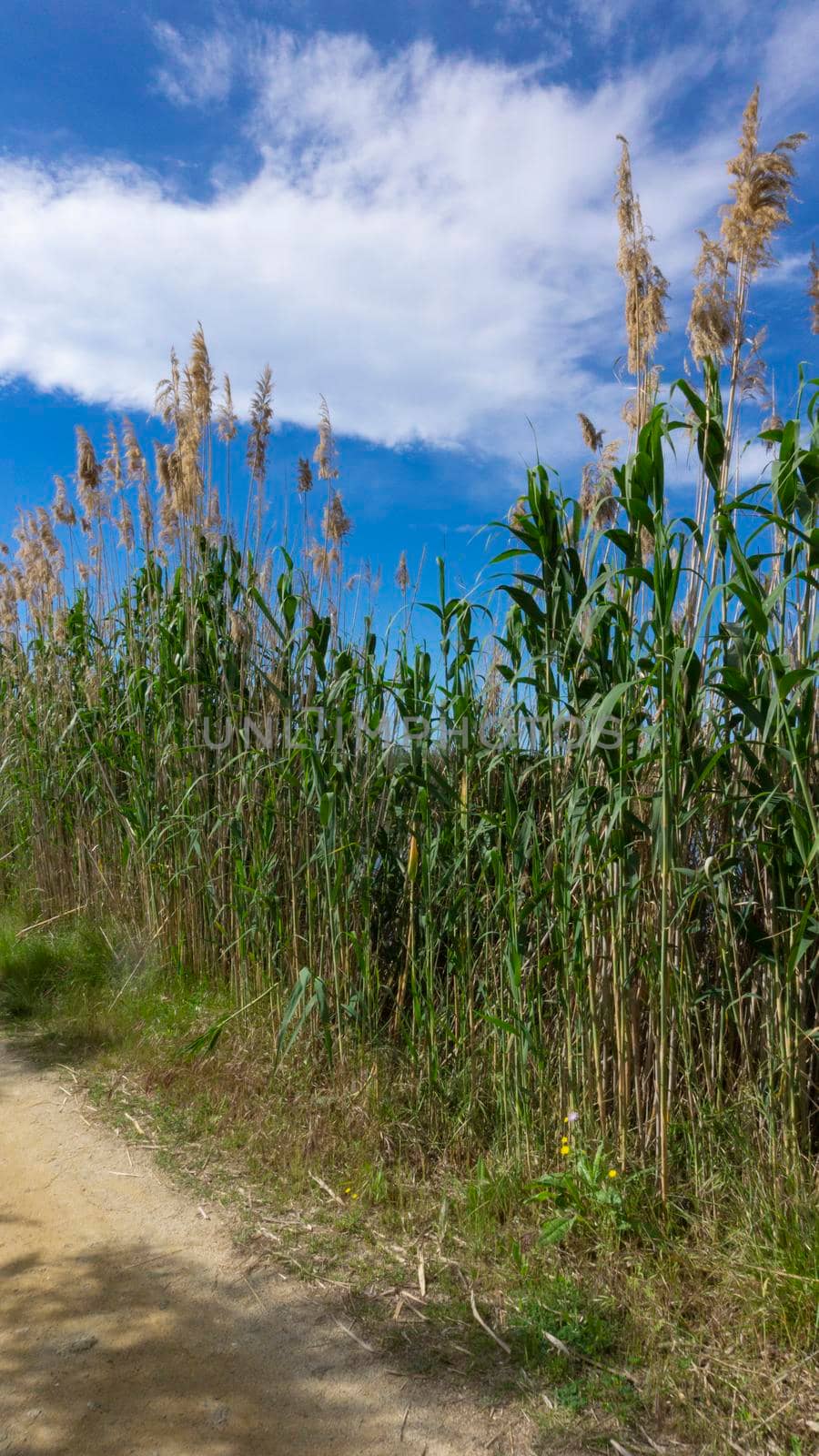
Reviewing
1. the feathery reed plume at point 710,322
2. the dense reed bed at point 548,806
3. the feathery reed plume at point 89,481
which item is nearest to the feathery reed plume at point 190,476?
the dense reed bed at point 548,806

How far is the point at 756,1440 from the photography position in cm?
196

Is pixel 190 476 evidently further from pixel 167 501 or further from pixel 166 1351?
pixel 166 1351

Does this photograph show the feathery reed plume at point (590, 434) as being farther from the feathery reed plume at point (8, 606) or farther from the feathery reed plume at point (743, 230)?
the feathery reed plume at point (8, 606)

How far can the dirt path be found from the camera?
205 centimetres

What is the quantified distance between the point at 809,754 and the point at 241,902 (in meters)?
2.45

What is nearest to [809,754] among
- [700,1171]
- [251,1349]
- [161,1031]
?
[700,1171]

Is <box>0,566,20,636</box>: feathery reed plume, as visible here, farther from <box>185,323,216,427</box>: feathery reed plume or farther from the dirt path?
the dirt path

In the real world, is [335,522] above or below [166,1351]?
above

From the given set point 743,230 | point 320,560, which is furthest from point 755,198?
point 320,560

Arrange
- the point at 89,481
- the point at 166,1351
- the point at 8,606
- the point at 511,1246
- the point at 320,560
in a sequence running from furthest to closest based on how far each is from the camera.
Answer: the point at 8,606
the point at 89,481
the point at 320,560
the point at 511,1246
the point at 166,1351

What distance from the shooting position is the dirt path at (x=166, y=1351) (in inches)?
80.6

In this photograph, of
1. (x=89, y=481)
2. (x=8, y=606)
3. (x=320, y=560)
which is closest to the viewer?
(x=320, y=560)

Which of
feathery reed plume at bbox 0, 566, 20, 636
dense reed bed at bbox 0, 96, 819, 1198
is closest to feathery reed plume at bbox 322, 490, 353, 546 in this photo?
dense reed bed at bbox 0, 96, 819, 1198

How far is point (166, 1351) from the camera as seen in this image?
7.63 ft
